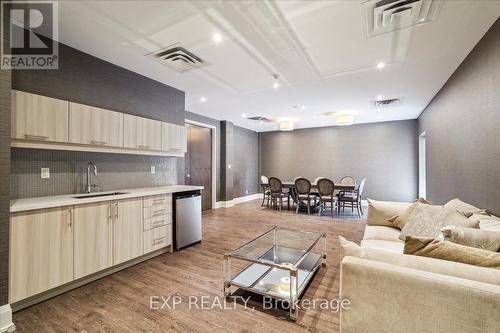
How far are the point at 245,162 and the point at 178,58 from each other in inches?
231

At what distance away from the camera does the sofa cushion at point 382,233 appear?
252 centimetres

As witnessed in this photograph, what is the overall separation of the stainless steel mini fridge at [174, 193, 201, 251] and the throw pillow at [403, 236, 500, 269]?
2.96m

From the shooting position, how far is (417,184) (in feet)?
22.7

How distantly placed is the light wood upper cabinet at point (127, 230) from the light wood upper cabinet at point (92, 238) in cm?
6

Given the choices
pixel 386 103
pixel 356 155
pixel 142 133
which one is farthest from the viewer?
pixel 356 155

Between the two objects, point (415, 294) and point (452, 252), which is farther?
point (452, 252)

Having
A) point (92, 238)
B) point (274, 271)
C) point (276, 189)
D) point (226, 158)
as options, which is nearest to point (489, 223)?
point (274, 271)

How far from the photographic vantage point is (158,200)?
326cm

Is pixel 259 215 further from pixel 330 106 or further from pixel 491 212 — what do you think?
pixel 491 212

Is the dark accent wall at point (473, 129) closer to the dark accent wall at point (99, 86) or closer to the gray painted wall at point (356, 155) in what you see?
the gray painted wall at point (356, 155)

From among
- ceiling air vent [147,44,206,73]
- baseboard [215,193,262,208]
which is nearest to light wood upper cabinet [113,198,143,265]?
ceiling air vent [147,44,206,73]

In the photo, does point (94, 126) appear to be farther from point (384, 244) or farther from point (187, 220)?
point (384, 244)

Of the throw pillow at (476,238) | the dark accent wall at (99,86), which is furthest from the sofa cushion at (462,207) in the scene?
the dark accent wall at (99,86)

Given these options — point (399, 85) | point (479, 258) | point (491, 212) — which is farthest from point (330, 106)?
point (479, 258)
